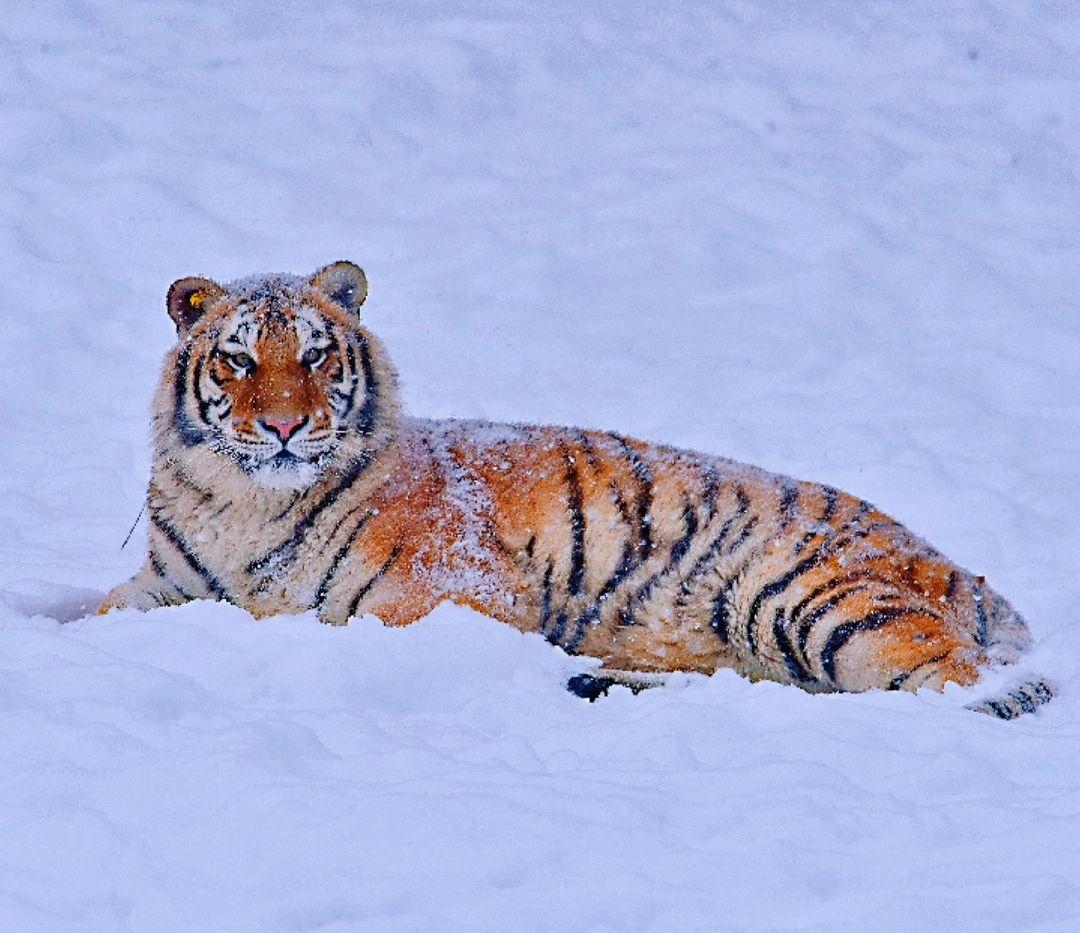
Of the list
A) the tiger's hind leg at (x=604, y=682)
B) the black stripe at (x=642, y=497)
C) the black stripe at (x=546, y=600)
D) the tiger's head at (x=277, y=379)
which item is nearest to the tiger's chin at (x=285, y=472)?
the tiger's head at (x=277, y=379)

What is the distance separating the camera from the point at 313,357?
4309 millimetres

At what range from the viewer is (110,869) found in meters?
2.48

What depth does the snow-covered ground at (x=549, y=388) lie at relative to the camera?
2600 mm

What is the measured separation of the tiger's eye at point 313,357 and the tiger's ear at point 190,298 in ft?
1.08

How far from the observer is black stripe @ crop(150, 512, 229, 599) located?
4.27 meters

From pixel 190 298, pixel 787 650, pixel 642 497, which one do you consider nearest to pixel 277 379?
pixel 190 298

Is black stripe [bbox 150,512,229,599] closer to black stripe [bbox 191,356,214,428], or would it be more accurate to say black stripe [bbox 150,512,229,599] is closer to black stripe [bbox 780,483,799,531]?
black stripe [bbox 191,356,214,428]

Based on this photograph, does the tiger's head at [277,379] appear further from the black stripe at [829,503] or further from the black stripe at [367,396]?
the black stripe at [829,503]

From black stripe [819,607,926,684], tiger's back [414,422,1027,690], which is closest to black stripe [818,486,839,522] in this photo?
tiger's back [414,422,1027,690]

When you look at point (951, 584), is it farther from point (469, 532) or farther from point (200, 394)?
point (200, 394)

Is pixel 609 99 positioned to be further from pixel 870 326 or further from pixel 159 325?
pixel 159 325

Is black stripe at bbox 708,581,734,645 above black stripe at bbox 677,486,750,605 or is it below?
below

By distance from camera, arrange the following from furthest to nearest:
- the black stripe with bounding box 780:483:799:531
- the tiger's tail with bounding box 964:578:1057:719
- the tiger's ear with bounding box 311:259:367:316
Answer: the tiger's ear with bounding box 311:259:367:316
the black stripe with bounding box 780:483:799:531
the tiger's tail with bounding box 964:578:1057:719

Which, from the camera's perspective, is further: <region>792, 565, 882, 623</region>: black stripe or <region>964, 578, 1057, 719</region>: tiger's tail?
<region>792, 565, 882, 623</region>: black stripe
